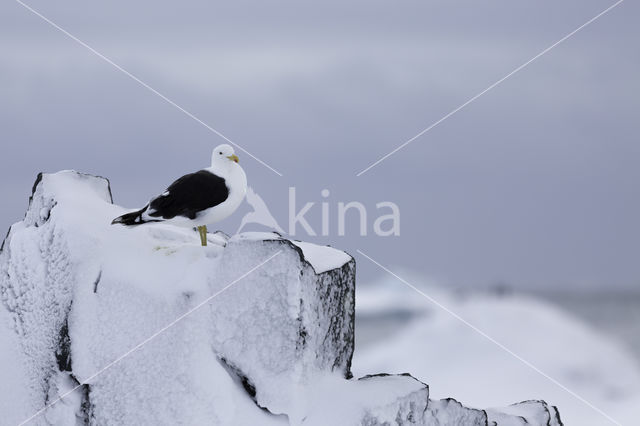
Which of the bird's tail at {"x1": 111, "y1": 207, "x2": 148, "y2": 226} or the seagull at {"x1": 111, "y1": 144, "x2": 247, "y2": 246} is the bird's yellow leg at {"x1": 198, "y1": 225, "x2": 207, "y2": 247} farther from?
the bird's tail at {"x1": 111, "y1": 207, "x2": 148, "y2": 226}

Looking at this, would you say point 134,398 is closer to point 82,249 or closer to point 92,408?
point 92,408

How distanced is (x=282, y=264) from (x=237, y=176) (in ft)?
3.13

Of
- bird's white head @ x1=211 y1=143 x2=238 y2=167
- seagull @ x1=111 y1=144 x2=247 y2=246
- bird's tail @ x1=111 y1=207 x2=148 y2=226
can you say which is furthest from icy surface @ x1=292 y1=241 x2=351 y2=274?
bird's tail @ x1=111 y1=207 x2=148 y2=226

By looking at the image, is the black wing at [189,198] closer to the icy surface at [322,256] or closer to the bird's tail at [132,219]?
the bird's tail at [132,219]

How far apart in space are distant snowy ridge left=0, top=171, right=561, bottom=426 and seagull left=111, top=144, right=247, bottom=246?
0.72 feet

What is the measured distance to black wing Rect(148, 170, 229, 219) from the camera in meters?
6.52

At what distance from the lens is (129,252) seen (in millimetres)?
6715

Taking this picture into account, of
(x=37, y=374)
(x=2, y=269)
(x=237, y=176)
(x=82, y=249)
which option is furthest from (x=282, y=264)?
(x=2, y=269)

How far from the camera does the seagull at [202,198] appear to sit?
6527 millimetres

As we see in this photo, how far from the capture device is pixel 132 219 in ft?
21.7

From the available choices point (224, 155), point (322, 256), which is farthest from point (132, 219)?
point (322, 256)

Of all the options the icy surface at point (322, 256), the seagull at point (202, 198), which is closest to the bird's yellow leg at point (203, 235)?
the seagull at point (202, 198)

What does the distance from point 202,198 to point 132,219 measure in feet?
1.65

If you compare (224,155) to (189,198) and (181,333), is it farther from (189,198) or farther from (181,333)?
(181,333)
